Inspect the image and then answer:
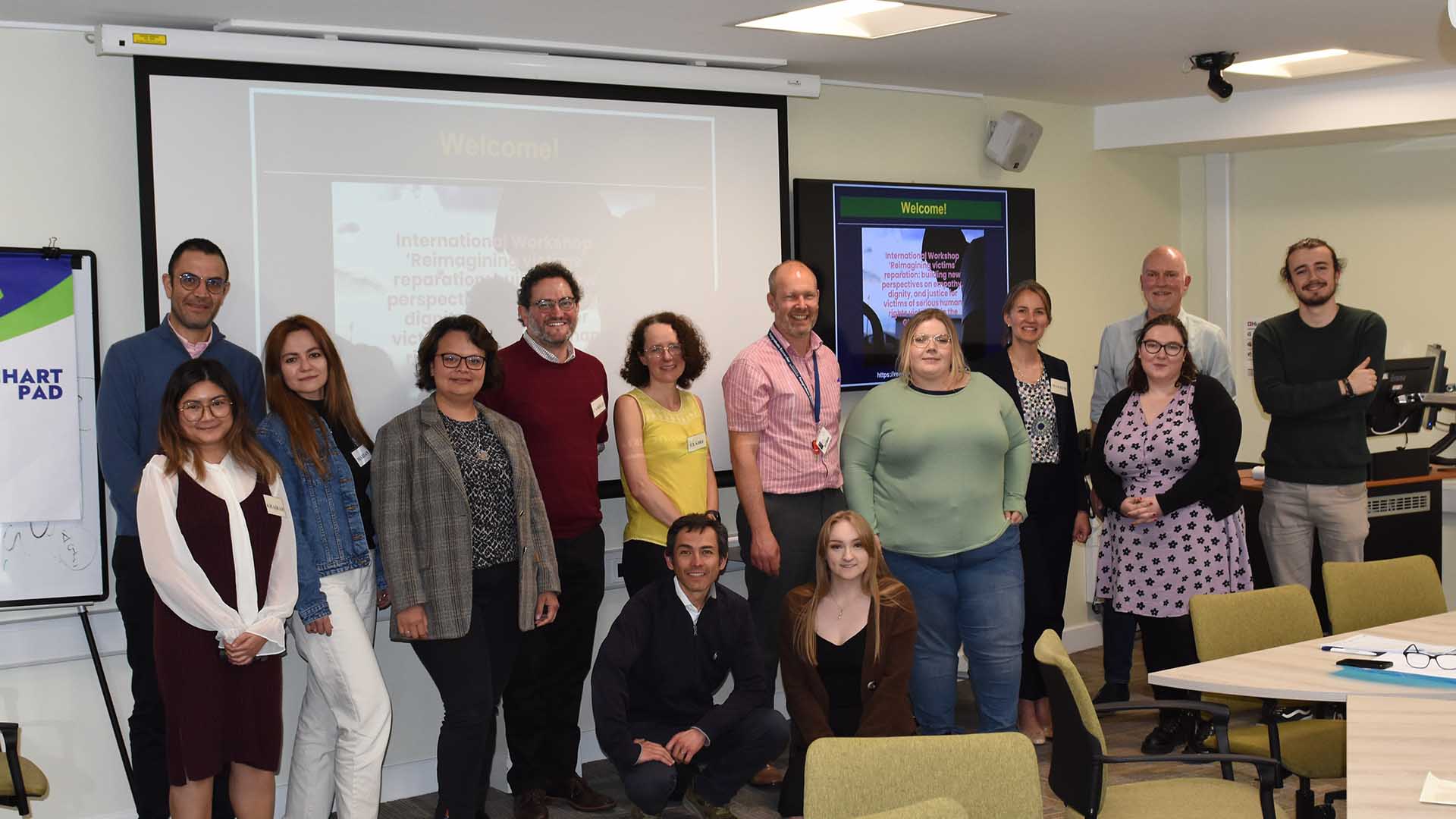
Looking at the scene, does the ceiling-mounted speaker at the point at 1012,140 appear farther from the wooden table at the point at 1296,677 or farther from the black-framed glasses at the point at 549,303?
the wooden table at the point at 1296,677

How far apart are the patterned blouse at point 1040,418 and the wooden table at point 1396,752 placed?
1892 millimetres

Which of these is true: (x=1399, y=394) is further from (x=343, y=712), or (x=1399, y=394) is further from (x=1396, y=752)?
(x=343, y=712)

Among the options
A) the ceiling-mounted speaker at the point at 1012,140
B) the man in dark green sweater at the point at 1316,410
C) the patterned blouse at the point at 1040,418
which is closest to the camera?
the patterned blouse at the point at 1040,418

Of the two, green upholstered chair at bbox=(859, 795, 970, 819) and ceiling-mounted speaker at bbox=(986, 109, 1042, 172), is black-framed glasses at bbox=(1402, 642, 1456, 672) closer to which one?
green upholstered chair at bbox=(859, 795, 970, 819)

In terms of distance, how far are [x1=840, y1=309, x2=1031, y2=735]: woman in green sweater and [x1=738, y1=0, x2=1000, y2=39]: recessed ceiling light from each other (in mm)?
1086

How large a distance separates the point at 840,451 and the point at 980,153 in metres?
2.47

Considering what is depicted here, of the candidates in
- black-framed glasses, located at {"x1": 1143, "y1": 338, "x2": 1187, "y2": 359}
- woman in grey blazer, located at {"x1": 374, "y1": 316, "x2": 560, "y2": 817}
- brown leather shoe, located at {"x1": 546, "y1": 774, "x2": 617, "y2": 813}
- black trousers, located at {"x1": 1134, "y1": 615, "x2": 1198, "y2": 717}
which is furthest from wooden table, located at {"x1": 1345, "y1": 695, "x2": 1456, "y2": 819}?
brown leather shoe, located at {"x1": 546, "y1": 774, "x2": 617, "y2": 813}

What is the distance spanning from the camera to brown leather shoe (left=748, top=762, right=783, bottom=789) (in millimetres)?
4633

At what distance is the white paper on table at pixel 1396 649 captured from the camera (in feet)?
10.4

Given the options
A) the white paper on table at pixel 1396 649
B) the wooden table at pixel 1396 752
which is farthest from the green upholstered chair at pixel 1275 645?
the wooden table at pixel 1396 752

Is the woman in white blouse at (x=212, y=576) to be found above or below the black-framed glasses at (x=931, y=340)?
below

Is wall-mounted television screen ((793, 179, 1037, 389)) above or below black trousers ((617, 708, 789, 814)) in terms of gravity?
above

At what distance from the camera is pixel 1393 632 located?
11.9 feet

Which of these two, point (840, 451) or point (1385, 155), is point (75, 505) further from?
point (1385, 155)
